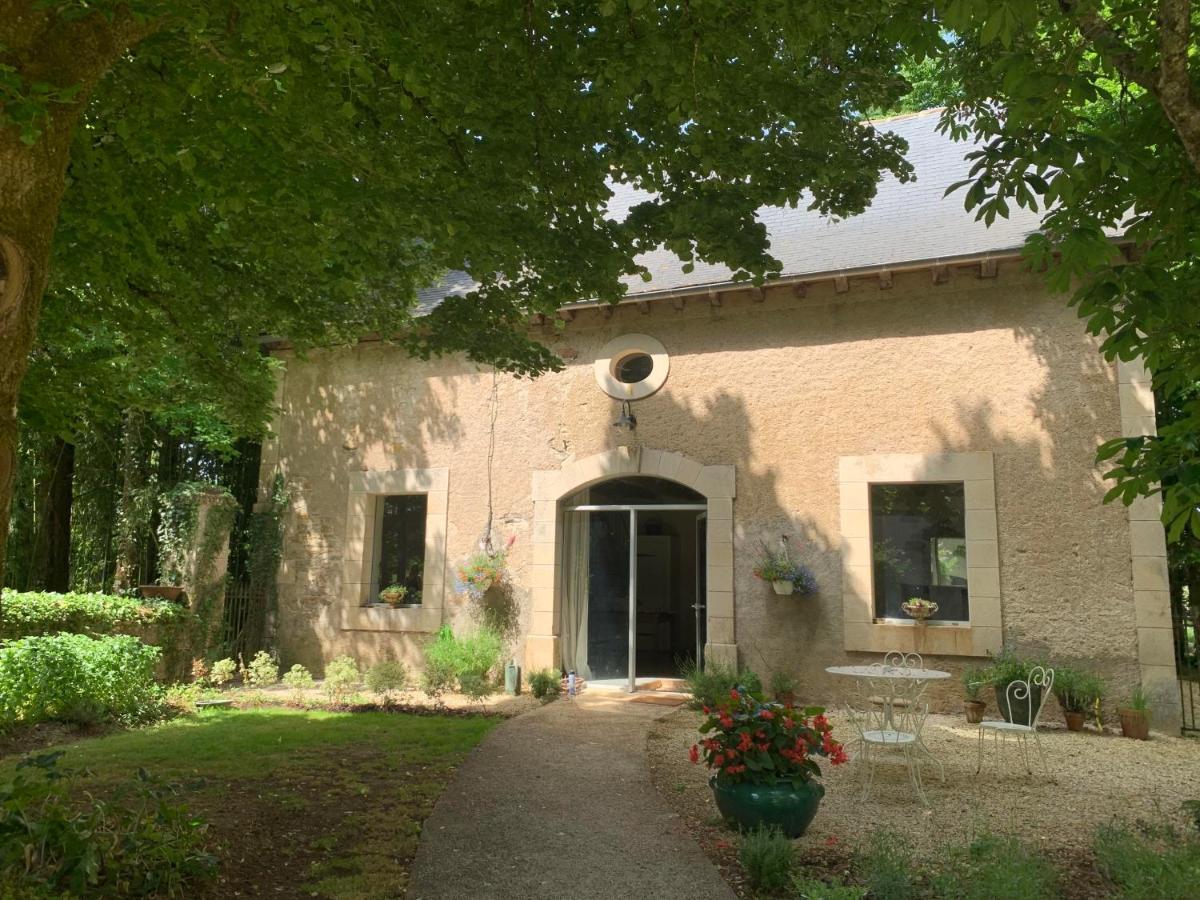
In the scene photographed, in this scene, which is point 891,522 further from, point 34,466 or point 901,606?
point 34,466

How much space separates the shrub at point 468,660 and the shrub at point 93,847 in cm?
572

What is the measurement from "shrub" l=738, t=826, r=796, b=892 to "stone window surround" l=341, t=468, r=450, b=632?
7.10 meters

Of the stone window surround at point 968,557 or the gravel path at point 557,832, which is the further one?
the stone window surround at point 968,557

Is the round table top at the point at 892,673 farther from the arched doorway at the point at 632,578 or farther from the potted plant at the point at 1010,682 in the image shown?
the arched doorway at the point at 632,578

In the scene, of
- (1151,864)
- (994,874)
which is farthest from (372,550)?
(1151,864)

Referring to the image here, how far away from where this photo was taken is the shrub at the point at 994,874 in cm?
320

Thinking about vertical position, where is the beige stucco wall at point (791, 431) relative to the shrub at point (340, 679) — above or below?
above

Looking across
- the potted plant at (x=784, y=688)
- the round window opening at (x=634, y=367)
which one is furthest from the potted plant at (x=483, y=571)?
the potted plant at (x=784, y=688)

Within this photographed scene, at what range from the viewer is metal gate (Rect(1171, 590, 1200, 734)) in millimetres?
8031

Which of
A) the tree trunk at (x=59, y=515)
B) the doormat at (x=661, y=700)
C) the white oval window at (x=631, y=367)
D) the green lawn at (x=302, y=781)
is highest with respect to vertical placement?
the white oval window at (x=631, y=367)

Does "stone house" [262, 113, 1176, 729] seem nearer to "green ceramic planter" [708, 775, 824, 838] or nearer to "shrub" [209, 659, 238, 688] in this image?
"shrub" [209, 659, 238, 688]

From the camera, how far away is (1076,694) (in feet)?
25.6

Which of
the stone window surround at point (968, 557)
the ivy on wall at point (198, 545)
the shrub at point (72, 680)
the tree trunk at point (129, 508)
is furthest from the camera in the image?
the tree trunk at point (129, 508)

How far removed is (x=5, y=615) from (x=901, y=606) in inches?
337
